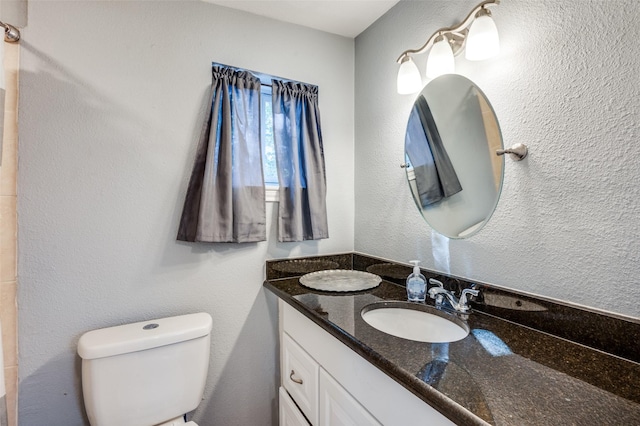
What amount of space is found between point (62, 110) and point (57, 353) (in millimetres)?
944

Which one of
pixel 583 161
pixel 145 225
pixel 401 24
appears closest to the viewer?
pixel 583 161

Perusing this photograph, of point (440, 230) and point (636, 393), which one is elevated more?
point (440, 230)

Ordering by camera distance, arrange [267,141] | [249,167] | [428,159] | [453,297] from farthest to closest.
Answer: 1. [267,141]
2. [249,167]
3. [428,159]
4. [453,297]

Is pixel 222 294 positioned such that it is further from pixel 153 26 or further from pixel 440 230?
pixel 153 26

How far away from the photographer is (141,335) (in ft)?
3.78

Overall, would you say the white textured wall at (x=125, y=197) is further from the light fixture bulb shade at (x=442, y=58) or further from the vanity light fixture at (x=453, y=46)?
the light fixture bulb shade at (x=442, y=58)

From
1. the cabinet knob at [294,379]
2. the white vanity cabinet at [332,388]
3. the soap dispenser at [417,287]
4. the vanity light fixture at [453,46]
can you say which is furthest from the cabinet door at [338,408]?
the vanity light fixture at [453,46]

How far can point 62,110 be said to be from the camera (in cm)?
119

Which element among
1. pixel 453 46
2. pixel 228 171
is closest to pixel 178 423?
pixel 228 171

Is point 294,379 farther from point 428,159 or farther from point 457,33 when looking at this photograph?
point 457,33

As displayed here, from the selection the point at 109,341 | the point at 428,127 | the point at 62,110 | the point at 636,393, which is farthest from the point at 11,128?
the point at 636,393

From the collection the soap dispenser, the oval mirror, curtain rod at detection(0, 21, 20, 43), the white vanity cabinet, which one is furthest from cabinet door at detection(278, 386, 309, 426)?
curtain rod at detection(0, 21, 20, 43)

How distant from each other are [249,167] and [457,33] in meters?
1.01

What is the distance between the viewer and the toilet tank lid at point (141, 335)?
109cm
